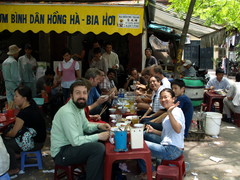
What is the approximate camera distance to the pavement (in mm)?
4465

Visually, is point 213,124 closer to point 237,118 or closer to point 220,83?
point 237,118

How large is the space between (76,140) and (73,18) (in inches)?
124

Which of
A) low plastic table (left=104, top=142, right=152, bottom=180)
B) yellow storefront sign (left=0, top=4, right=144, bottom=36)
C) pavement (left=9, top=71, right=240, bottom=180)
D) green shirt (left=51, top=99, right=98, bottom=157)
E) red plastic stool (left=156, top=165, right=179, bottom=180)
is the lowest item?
pavement (left=9, top=71, right=240, bottom=180)

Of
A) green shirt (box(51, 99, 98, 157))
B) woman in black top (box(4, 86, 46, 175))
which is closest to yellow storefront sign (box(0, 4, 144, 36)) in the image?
woman in black top (box(4, 86, 46, 175))

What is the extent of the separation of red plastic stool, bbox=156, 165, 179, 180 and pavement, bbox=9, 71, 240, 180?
789mm

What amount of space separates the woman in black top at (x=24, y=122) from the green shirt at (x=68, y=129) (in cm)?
76

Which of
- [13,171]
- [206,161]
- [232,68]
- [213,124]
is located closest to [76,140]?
[13,171]

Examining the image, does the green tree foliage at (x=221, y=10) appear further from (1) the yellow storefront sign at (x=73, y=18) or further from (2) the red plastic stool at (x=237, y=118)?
(1) the yellow storefront sign at (x=73, y=18)

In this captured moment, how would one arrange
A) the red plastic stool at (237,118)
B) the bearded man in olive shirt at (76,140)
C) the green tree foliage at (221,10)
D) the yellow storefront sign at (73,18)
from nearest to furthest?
1. the bearded man in olive shirt at (76,140)
2. the yellow storefront sign at (73,18)
3. the red plastic stool at (237,118)
4. the green tree foliage at (221,10)

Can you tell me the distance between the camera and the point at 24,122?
4.17m

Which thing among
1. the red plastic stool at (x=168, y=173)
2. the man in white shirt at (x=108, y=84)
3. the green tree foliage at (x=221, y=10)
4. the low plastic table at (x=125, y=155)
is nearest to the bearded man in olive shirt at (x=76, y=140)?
the low plastic table at (x=125, y=155)

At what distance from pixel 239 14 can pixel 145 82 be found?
3.79 metres

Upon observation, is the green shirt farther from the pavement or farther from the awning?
the awning

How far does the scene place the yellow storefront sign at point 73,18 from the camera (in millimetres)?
5668
